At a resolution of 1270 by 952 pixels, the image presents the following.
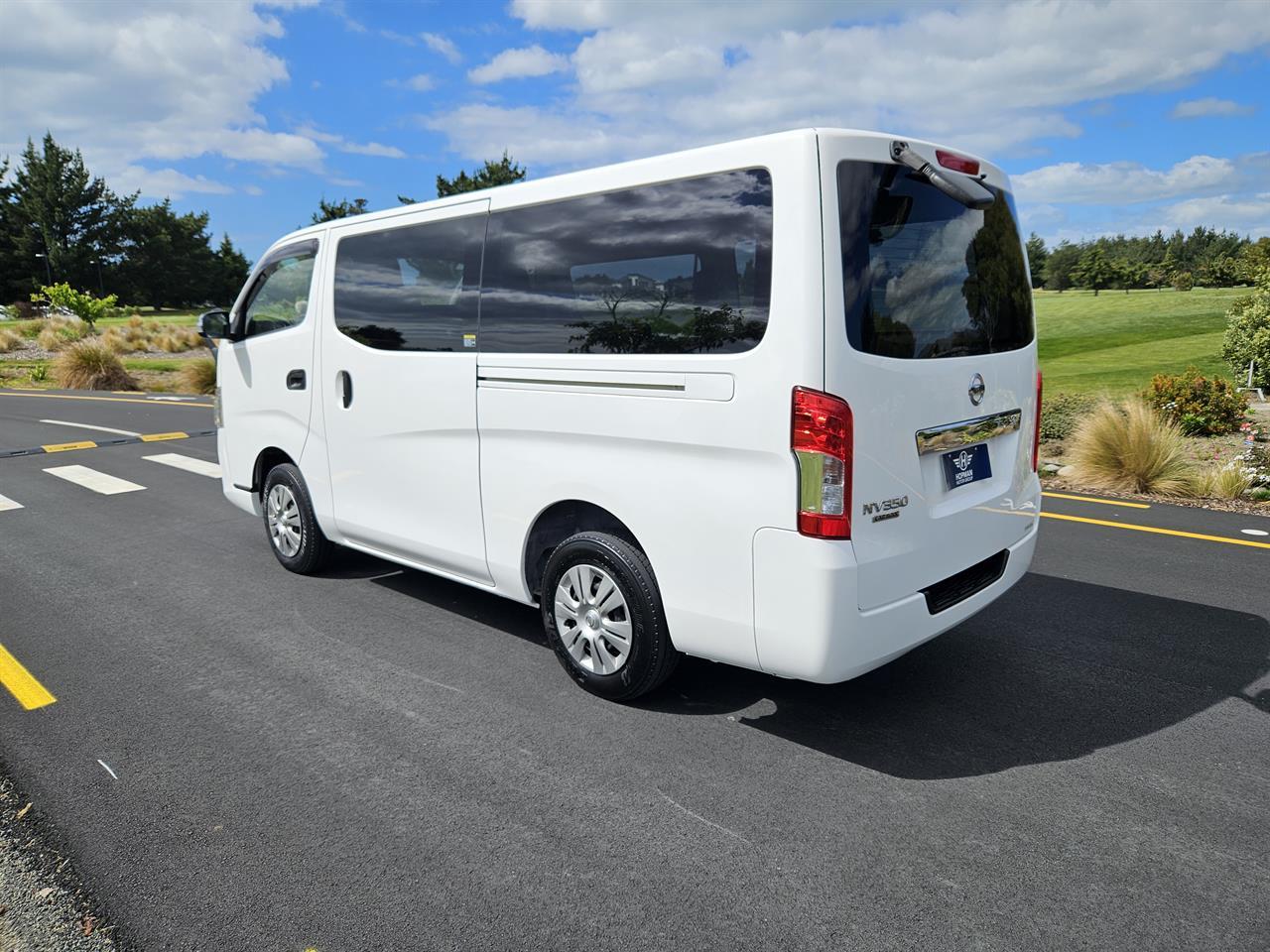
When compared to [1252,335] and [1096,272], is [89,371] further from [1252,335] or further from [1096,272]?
[1096,272]

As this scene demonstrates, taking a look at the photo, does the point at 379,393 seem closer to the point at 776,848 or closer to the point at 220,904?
the point at 220,904

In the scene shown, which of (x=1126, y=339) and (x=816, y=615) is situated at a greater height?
(x=1126, y=339)

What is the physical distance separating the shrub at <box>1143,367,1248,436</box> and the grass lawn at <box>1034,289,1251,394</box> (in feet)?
16.5

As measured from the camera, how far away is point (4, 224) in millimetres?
62812

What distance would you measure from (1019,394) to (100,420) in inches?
586

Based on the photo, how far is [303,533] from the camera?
18.5 feet

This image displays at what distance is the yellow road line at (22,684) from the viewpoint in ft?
12.9

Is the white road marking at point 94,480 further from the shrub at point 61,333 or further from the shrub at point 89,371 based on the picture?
the shrub at point 61,333

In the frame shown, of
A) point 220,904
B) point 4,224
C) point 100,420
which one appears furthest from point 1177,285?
point 4,224

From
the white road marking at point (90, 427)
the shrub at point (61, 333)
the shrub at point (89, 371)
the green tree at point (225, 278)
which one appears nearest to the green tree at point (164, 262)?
the green tree at point (225, 278)

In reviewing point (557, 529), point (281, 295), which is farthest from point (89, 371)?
point (557, 529)

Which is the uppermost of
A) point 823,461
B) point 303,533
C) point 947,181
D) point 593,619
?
point 947,181

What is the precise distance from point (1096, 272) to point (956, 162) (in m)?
Answer: 90.5

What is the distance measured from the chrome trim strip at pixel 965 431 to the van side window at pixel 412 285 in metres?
2.14
